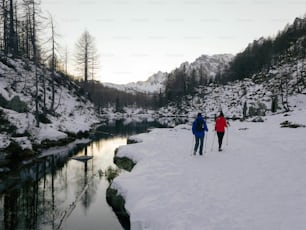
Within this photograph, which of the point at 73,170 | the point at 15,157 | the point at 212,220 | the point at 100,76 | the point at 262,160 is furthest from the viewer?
the point at 100,76

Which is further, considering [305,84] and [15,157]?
[305,84]

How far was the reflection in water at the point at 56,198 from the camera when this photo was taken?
9734 mm

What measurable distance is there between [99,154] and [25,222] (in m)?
13.7

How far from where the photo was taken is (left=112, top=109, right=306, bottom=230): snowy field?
652 centimetres

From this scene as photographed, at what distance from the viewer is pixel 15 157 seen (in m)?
19.0

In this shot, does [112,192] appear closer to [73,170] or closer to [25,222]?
[25,222]

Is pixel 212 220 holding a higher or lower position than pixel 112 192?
higher

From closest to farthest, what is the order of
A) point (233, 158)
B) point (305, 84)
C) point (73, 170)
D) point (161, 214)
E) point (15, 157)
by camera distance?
point (161, 214) < point (233, 158) < point (73, 170) < point (15, 157) < point (305, 84)

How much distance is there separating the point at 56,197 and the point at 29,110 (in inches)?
795

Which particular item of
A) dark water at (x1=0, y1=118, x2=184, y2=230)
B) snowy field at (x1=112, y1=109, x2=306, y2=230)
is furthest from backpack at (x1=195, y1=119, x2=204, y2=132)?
dark water at (x1=0, y1=118, x2=184, y2=230)

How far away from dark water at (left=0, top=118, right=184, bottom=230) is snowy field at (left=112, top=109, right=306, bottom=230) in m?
1.65

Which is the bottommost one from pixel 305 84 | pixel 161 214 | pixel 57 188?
pixel 57 188

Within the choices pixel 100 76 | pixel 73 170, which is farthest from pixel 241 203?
pixel 100 76

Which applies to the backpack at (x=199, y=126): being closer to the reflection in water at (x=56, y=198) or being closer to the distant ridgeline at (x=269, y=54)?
the reflection in water at (x=56, y=198)
